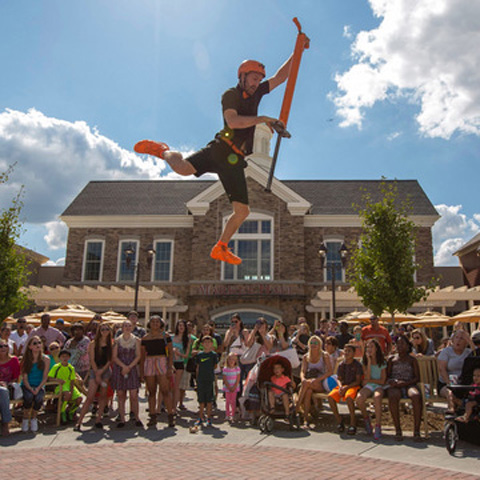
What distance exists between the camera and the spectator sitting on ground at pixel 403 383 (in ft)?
21.7

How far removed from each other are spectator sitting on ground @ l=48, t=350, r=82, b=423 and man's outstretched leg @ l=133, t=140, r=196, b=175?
474 centimetres

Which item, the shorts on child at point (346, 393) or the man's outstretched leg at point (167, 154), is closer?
the man's outstretched leg at point (167, 154)

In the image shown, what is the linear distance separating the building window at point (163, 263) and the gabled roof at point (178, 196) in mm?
1927

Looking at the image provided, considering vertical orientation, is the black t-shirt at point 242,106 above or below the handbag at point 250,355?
above

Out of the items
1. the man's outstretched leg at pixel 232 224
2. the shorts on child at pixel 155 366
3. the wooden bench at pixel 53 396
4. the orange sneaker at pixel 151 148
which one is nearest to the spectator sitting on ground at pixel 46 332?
the wooden bench at pixel 53 396

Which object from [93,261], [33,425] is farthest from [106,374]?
[93,261]

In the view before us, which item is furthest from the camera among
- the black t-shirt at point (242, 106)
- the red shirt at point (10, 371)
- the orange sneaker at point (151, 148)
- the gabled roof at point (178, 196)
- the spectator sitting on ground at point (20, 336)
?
the gabled roof at point (178, 196)

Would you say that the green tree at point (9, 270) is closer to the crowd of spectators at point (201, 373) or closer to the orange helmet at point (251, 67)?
the crowd of spectators at point (201, 373)

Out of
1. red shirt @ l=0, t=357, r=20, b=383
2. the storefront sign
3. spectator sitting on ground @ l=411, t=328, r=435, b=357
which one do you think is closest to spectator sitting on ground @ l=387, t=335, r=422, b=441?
spectator sitting on ground @ l=411, t=328, r=435, b=357

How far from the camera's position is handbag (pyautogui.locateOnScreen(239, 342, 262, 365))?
28.1 ft

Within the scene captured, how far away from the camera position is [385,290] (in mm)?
13508

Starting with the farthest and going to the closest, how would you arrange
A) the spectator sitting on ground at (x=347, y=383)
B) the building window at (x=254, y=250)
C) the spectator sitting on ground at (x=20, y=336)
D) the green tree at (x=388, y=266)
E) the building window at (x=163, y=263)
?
the building window at (x=163, y=263)
the building window at (x=254, y=250)
the green tree at (x=388, y=266)
the spectator sitting on ground at (x=20, y=336)
the spectator sitting on ground at (x=347, y=383)

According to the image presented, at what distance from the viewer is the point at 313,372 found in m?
8.00

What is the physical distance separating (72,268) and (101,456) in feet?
69.7
